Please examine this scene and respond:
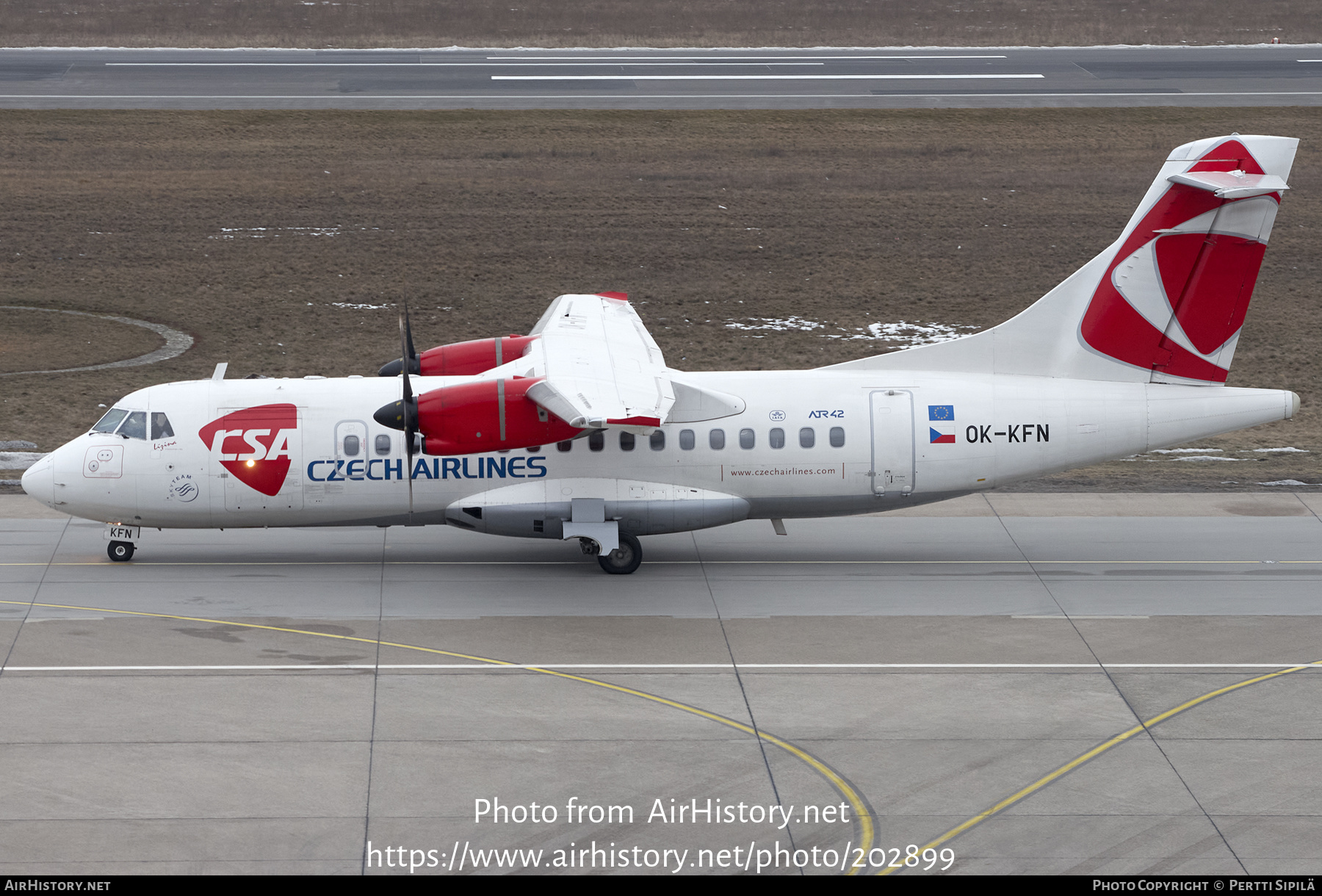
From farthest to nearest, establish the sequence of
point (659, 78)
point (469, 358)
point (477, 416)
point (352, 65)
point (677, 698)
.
→ point (352, 65) < point (659, 78) < point (469, 358) < point (477, 416) < point (677, 698)

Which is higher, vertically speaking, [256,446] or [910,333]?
[256,446]

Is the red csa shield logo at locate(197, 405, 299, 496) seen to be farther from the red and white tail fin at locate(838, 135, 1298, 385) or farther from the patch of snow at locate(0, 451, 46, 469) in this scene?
the red and white tail fin at locate(838, 135, 1298, 385)

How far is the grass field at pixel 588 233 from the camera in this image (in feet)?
129

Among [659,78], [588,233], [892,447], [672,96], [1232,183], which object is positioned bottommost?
[892,447]

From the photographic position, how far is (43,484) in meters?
24.9

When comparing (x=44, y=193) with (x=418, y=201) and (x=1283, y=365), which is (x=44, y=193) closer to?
(x=418, y=201)

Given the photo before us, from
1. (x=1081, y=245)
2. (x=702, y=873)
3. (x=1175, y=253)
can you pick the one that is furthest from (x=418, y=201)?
(x=702, y=873)

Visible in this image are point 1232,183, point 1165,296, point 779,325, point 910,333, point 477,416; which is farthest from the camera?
point 779,325

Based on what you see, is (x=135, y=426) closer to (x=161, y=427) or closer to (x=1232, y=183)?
(x=161, y=427)

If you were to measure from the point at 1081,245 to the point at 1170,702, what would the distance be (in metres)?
29.9

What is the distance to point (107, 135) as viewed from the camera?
55375mm

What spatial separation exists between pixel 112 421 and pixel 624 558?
9453 mm

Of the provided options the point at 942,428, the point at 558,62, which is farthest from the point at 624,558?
the point at 558,62

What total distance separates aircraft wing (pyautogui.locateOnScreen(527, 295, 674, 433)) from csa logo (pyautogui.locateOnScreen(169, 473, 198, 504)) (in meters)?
6.55
